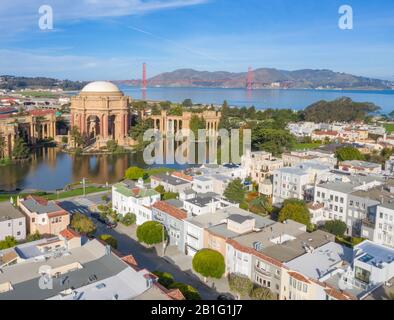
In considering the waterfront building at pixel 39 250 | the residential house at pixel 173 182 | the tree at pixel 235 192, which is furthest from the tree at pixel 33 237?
the tree at pixel 235 192

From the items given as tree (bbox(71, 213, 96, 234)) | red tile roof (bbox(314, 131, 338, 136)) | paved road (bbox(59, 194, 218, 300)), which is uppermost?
red tile roof (bbox(314, 131, 338, 136))

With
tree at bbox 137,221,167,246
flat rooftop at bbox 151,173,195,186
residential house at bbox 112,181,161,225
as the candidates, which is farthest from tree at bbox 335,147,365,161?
tree at bbox 137,221,167,246

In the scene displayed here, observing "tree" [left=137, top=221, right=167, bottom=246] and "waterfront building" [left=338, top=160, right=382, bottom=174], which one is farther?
"waterfront building" [left=338, top=160, right=382, bottom=174]

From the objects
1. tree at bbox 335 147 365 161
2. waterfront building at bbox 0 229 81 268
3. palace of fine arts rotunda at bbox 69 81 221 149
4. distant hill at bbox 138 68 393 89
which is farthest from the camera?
distant hill at bbox 138 68 393 89

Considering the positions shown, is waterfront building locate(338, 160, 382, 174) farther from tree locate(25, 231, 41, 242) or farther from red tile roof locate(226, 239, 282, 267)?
tree locate(25, 231, 41, 242)

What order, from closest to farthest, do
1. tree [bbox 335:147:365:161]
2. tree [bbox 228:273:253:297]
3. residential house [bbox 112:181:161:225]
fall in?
tree [bbox 228:273:253:297]
residential house [bbox 112:181:161:225]
tree [bbox 335:147:365:161]

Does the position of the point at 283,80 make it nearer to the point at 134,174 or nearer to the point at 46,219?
the point at 134,174
